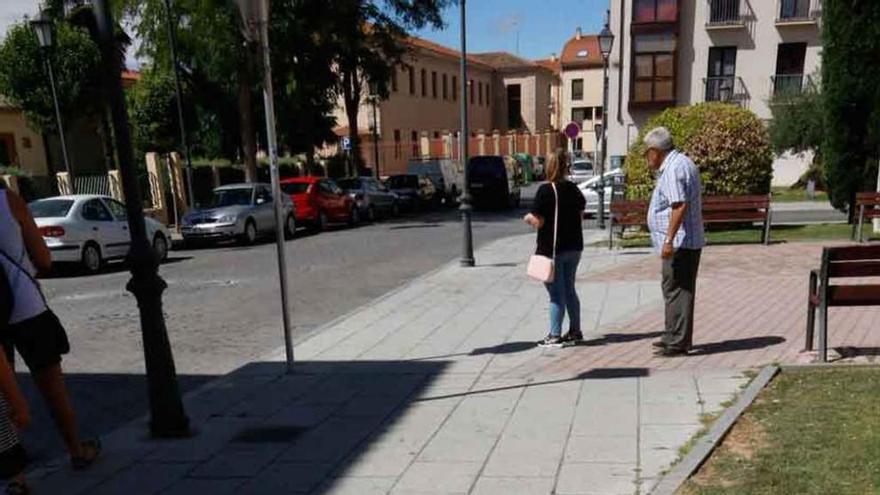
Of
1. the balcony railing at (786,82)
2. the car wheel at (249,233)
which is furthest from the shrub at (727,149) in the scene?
the balcony railing at (786,82)

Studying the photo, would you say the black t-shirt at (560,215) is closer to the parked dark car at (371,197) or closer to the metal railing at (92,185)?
the parked dark car at (371,197)

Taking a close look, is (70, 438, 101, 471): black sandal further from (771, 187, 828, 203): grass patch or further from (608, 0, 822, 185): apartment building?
(608, 0, 822, 185): apartment building

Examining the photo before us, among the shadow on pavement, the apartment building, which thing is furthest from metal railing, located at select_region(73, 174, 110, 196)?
the apartment building

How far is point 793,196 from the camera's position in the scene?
→ 30922 millimetres

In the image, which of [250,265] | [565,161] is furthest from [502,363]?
[250,265]

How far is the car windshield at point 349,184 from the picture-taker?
2664cm

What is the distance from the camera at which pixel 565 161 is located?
21.5 feet

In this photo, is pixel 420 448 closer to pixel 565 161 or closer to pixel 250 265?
pixel 565 161

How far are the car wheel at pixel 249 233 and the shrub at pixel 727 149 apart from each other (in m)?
10.3

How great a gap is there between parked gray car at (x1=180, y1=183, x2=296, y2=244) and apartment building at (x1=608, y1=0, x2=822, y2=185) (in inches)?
847

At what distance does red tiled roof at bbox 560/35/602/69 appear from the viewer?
76.6 metres

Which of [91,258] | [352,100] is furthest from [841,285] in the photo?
[352,100]

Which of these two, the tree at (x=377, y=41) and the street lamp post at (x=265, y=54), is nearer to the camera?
the street lamp post at (x=265, y=54)

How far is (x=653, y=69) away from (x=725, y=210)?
25.7 m
